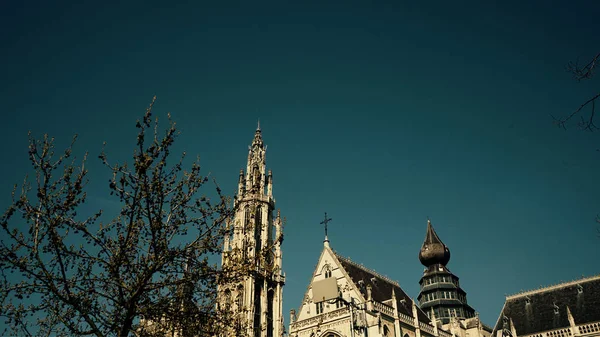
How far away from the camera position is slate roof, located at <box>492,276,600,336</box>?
149ft

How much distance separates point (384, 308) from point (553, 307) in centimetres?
2039

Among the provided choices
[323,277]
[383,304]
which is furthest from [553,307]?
[323,277]

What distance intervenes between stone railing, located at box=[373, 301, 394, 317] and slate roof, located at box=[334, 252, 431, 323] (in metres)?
2.02

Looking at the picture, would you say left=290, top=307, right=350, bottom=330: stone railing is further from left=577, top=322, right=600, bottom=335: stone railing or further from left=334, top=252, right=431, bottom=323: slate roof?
left=577, top=322, right=600, bottom=335: stone railing

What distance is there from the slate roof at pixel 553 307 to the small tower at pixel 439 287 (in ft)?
18.4

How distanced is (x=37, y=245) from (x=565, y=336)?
46850mm

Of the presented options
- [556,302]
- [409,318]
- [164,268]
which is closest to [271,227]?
[409,318]

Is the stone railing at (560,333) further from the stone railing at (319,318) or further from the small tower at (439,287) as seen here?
the stone railing at (319,318)

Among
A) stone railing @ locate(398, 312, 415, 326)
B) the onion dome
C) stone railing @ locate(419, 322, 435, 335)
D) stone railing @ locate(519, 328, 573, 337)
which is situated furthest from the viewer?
the onion dome

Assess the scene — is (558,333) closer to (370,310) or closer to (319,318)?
(370,310)

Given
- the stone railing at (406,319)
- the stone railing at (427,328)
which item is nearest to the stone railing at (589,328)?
the stone railing at (427,328)

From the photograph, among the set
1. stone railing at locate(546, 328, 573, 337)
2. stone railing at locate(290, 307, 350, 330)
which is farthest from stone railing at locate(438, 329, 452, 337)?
stone railing at locate(290, 307, 350, 330)

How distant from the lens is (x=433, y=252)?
59750 millimetres

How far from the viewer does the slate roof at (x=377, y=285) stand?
147 ft
